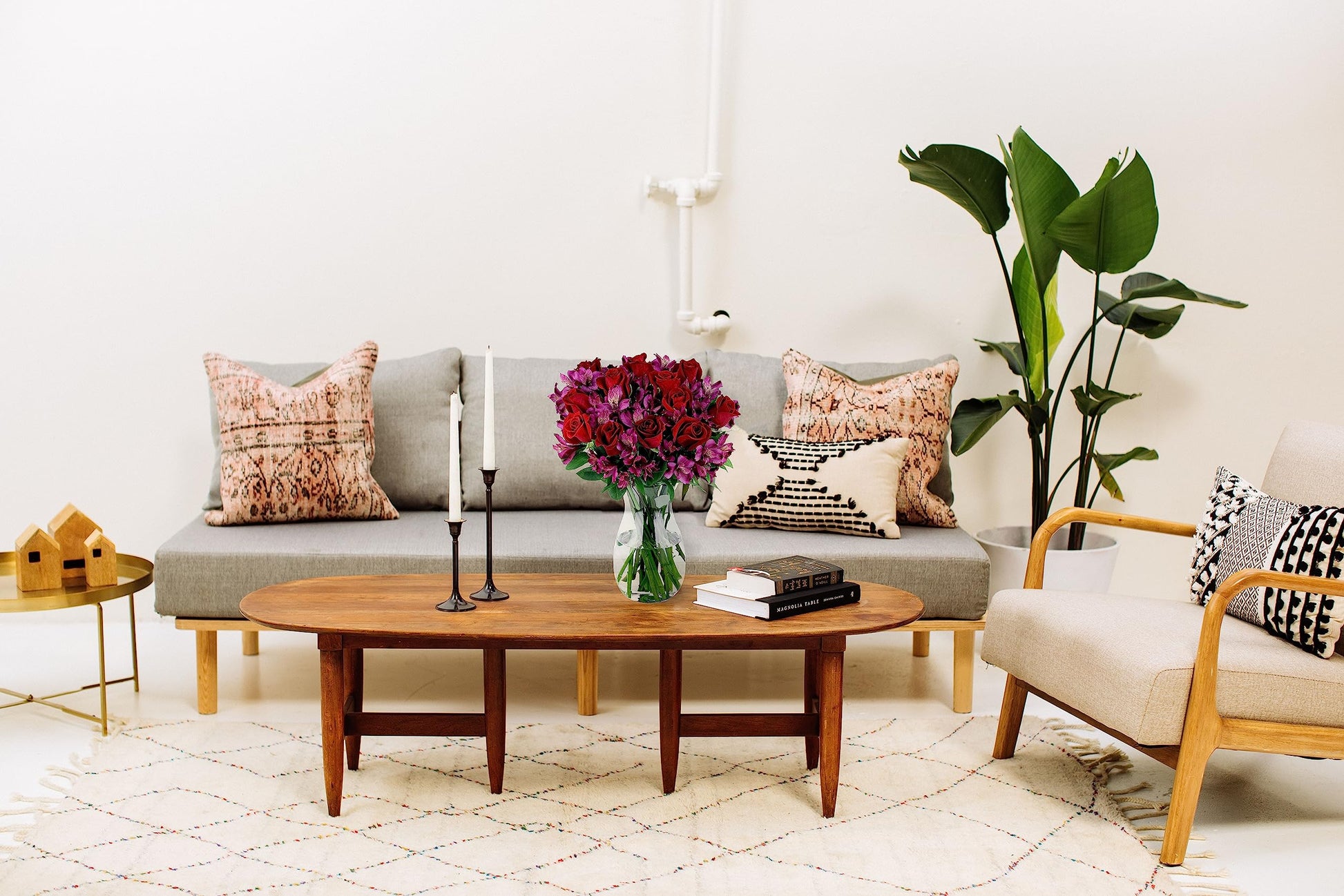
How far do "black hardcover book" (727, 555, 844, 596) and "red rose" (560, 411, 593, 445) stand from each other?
0.41 metres

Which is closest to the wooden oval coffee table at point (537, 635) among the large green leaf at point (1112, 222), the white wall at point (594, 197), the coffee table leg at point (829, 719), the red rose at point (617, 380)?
the coffee table leg at point (829, 719)

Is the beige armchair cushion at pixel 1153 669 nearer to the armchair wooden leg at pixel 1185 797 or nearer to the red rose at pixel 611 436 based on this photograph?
the armchair wooden leg at pixel 1185 797

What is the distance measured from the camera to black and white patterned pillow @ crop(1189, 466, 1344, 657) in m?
2.20

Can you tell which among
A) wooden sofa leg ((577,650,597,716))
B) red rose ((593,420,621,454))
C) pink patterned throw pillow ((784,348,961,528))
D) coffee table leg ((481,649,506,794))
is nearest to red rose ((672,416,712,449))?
red rose ((593,420,621,454))

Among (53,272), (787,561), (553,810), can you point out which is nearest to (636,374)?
(787,561)

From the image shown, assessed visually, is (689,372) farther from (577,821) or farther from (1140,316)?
(1140,316)

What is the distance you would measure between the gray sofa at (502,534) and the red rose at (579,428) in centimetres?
69

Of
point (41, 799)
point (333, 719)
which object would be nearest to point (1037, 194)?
point (333, 719)

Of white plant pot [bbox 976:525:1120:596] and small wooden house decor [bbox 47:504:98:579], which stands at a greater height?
small wooden house decor [bbox 47:504:98:579]

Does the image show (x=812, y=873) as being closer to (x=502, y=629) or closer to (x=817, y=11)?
(x=502, y=629)

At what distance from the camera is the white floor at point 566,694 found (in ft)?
7.55

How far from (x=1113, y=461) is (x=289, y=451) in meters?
2.43

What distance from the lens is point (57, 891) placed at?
1.94 metres

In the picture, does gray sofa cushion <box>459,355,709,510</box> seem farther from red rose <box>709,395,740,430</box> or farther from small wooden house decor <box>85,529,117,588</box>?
red rose <box>709,395,740,430</box>
